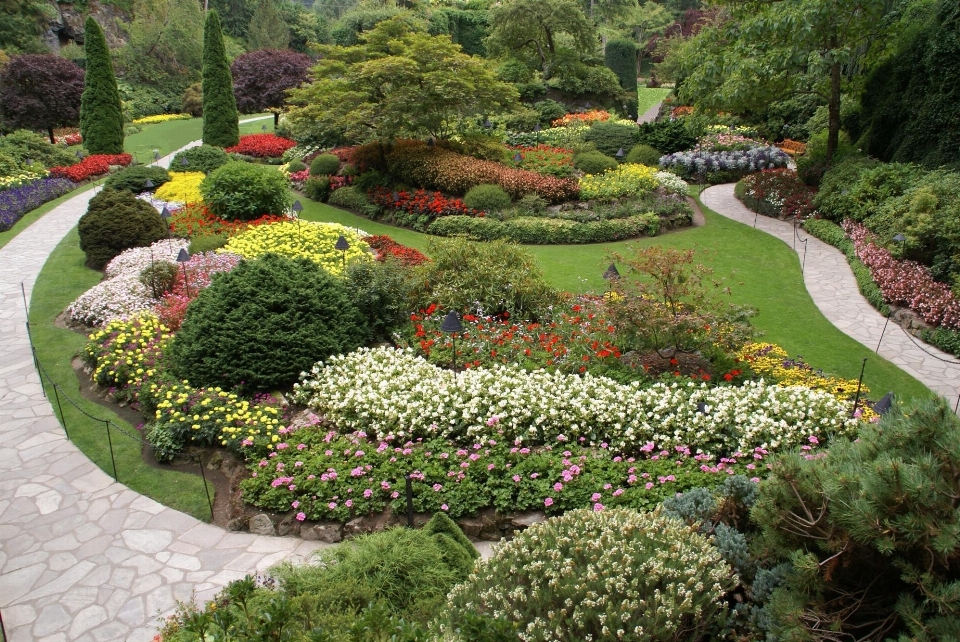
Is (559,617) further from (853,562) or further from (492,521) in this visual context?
(492,521)

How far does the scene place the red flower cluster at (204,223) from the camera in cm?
1405

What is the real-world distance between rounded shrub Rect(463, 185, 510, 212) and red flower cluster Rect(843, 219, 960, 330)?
25.7 ft

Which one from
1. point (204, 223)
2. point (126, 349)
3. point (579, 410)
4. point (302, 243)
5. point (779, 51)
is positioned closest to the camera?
point (579, 410)

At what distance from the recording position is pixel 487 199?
16062 millimetres

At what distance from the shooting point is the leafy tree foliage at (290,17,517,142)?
1738 centimetres

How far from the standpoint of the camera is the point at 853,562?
3.83 meters

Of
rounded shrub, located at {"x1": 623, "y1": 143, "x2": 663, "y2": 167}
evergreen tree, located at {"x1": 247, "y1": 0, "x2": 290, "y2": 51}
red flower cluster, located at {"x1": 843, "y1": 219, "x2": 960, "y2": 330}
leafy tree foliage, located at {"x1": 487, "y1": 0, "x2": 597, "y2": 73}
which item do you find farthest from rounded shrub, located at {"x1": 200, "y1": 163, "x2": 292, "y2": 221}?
evergreen tree, located at {"x1": 247, "y1": 0, "x2": 290, "y2": 51}

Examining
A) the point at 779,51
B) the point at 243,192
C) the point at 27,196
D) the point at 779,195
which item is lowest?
the point at 27,196

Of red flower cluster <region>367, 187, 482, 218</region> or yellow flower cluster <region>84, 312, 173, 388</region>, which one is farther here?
red flower cluster <region>367, 187, 482, 218</region>

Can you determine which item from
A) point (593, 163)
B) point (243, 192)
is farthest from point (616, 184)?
point (243, 192)

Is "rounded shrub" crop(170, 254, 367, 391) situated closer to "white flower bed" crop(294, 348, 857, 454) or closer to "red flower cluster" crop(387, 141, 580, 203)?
"white flower bed" crop(294, 348, 857, 454)

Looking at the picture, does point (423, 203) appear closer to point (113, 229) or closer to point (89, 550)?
point (113, 229)

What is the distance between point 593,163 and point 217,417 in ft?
47.7

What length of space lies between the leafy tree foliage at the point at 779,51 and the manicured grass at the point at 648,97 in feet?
63.2
